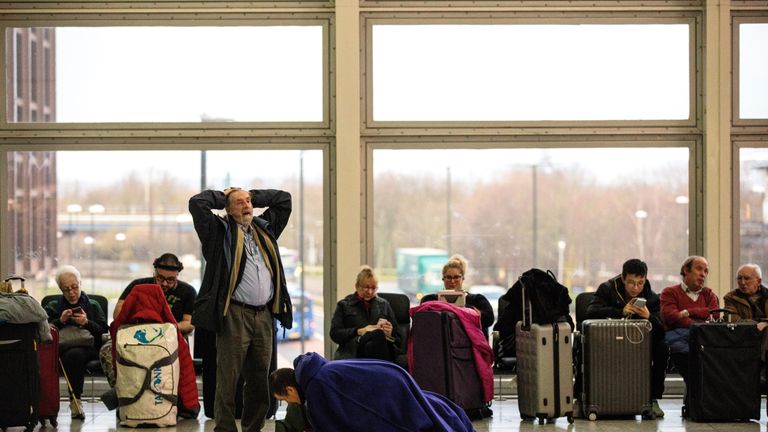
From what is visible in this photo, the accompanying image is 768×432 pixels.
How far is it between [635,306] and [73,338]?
4.30m

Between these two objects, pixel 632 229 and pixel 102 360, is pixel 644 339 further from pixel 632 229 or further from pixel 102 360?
pixel 102 360

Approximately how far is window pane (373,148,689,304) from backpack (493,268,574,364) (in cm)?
158

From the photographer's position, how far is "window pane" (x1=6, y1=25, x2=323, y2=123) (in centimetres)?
991

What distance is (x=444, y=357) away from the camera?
8.02 meters

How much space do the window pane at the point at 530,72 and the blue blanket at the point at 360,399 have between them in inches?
178

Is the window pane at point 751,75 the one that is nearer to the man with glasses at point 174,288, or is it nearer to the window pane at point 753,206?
the window pane at point 753,206

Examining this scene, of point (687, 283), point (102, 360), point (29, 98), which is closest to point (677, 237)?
point (687, 283)

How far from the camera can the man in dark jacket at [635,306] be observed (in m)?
8.24

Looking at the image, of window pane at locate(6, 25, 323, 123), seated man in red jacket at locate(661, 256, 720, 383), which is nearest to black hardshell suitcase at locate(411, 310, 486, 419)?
seated man in red jacket at locate(661, 256, 720, 383)

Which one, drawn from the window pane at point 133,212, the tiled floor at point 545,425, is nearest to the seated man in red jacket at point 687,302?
the tiled floor at point 545,425

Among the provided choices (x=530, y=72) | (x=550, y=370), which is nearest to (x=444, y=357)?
(x=550, y=370)

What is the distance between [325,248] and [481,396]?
7.77 feet

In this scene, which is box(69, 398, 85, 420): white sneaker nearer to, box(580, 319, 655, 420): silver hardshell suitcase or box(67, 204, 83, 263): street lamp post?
box(67, 204, 83, 263): street lamp post

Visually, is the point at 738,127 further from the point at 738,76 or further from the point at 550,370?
the point at 550,370
